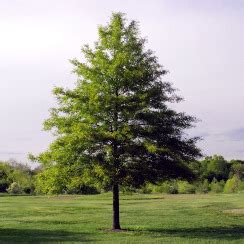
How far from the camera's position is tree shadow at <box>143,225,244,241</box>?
26.4 meters

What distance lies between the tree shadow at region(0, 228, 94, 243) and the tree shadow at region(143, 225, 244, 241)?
15.3 ft

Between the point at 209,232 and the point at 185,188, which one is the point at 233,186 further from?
the point at 209,232

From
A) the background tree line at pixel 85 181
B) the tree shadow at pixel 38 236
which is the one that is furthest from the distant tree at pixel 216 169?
the tree shadow at pixel 38 236

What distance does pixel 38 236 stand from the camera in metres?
26.2

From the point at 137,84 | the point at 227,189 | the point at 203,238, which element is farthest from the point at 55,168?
the point at 227,189

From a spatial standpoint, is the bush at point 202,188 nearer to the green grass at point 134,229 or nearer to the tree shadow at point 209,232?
the green grass at point 134,229

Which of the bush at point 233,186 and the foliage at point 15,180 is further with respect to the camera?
the bush at point 233,186

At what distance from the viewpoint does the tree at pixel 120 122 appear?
1108 inches

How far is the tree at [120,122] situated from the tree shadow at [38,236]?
3353 mm

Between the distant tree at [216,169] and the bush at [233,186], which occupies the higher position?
the distant tree at [216,169]

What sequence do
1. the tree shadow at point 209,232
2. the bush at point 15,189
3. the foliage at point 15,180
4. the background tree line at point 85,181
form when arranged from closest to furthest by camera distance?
the tree shadow at point 209,232, the background tree line at point 85,181, the foliage at point 15,180, the bush at point 15,189

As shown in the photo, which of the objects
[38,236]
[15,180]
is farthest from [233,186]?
[38,236]

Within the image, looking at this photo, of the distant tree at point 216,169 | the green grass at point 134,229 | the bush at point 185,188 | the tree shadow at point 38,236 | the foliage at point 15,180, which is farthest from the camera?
the distant tree at point 216,169

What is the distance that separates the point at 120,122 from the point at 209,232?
7.66 metres
